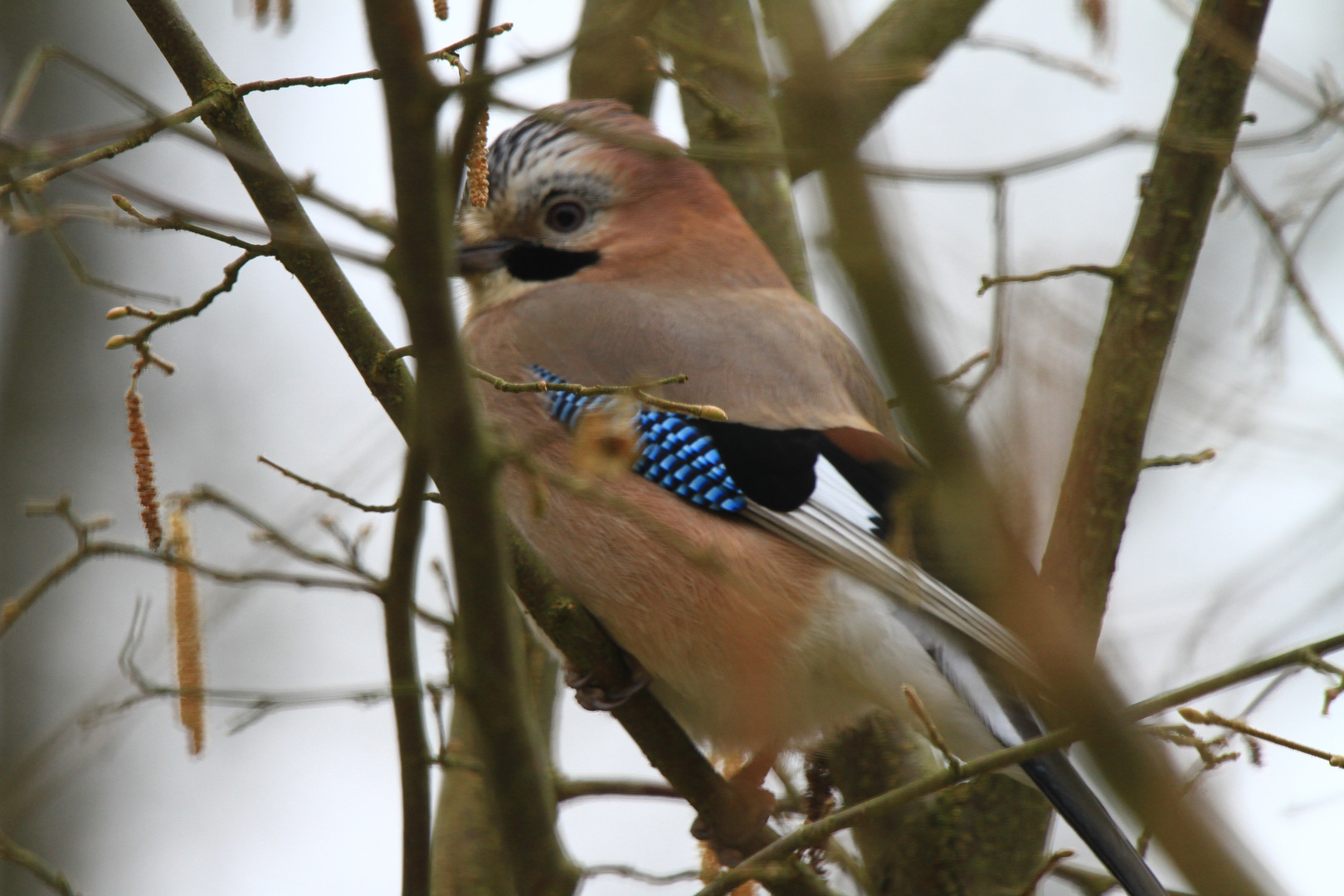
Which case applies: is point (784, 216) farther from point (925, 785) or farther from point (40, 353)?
point (40, 353)

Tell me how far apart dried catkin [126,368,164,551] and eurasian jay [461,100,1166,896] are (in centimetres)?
84

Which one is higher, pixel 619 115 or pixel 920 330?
pixel 619 115

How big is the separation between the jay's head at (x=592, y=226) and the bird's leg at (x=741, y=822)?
1563 mm

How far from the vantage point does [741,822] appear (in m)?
3.46

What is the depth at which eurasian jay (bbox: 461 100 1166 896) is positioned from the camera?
3418 millimetres

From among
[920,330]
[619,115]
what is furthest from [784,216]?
[920,330]

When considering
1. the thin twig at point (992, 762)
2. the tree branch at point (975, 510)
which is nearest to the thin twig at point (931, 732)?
the thin twig at point (992, 762)

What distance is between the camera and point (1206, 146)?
2740 mm

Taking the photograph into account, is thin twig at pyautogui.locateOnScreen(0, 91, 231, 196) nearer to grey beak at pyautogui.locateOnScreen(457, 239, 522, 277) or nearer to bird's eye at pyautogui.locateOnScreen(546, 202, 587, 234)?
grey beak at pyautogui.locateOnScreen(457, 239, 522, 277)

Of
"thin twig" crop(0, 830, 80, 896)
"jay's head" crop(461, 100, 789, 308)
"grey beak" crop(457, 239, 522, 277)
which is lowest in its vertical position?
"thin twig" crop(0, 830, 80, 896)

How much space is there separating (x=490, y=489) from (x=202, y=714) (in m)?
1.20

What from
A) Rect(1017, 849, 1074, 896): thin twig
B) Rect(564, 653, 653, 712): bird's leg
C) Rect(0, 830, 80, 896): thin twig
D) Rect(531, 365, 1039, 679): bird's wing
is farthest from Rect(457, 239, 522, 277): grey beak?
Rect(1017, 849, 1074, 896): thin twig

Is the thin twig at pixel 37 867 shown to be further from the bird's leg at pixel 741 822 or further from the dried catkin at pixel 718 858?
the bird's leg at pixel 741 822

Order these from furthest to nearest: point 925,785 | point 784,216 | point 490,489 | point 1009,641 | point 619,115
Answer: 1. point 784,216
2. point 619,115
3. point 1009,641
4. point 925,785
5. point 490,489
